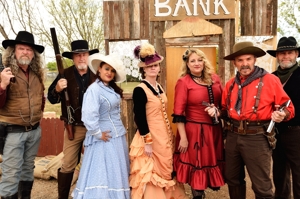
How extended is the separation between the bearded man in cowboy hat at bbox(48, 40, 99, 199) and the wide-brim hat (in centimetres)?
36

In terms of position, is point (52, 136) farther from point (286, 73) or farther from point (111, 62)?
point (286, 73)

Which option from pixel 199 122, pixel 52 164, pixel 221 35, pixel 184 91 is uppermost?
pixel 221 35

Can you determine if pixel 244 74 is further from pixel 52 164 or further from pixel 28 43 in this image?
pixel 52 164

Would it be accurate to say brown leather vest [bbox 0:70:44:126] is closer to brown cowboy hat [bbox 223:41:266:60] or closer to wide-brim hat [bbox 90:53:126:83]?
wide-brim hat [bbox 90:53:126:83]

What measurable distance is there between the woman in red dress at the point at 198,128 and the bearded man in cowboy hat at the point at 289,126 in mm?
727

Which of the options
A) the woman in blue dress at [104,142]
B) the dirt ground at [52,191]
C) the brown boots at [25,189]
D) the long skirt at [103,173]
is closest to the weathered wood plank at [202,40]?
the woman in blue dress at [104,142]

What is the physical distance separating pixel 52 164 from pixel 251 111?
3.65m

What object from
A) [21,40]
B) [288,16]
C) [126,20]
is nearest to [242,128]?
[21,40]

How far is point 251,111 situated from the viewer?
9.37ft

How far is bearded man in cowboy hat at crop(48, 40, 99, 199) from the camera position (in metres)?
3.53

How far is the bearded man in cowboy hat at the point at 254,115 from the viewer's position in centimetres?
284

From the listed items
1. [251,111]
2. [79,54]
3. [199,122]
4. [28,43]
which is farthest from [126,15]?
[251,111]

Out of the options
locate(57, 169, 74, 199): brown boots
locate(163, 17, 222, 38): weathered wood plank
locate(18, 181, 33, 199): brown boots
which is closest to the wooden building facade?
locate(163, 17, 222, 38): weathered wood plank

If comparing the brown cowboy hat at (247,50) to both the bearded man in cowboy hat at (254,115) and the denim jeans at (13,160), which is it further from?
the denim jeans at (13,160)
